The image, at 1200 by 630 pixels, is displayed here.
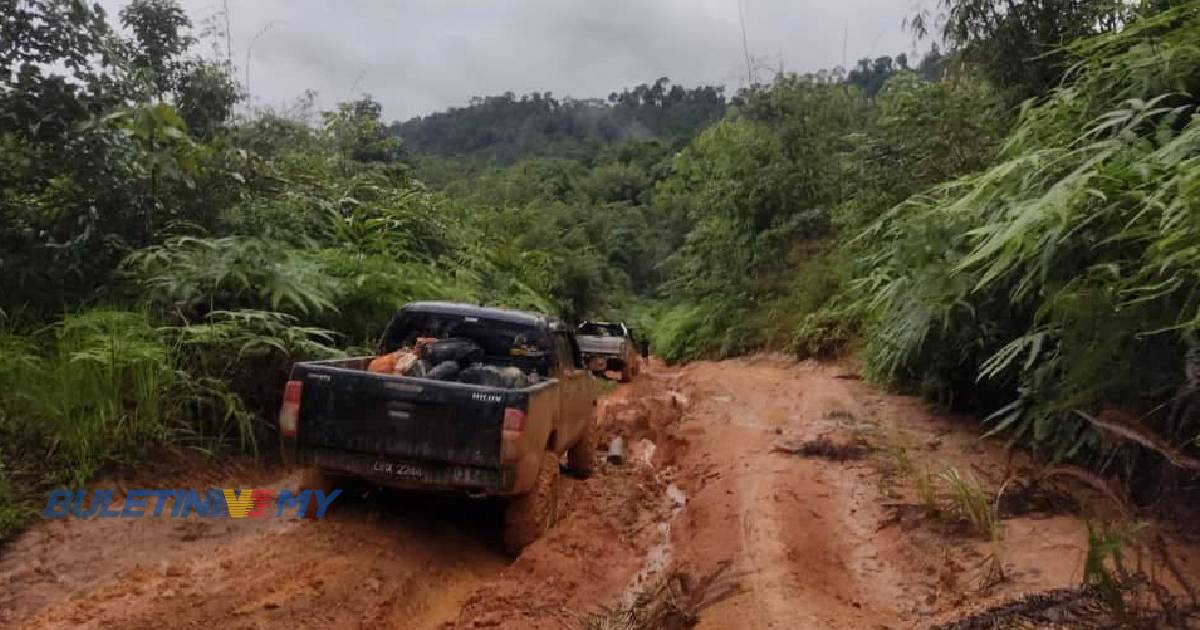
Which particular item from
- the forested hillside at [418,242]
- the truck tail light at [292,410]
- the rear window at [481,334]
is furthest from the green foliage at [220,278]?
the truck tail light at [292,410]

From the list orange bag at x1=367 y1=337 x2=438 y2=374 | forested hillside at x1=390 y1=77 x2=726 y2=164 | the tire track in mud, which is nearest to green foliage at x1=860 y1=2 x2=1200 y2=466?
the tire track in mud

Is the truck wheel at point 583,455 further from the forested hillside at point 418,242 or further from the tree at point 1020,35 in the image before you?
the tree at point 1020,35

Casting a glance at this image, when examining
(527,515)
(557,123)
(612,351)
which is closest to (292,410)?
(527,515)

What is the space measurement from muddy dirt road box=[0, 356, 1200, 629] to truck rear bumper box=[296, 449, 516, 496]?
471 millimetres

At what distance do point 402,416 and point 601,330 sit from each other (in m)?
14.1

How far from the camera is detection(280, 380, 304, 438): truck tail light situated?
6066 mm

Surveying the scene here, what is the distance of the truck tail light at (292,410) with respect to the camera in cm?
607

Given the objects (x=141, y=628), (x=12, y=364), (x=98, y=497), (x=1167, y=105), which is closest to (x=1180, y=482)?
(x=1167, y=105)

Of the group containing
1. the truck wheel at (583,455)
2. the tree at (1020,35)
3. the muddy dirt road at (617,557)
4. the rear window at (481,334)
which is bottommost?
the truck wheel at (583,455)

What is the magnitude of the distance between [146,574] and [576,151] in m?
73.3

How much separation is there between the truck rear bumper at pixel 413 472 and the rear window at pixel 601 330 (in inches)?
534

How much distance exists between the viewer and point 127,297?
349 inches

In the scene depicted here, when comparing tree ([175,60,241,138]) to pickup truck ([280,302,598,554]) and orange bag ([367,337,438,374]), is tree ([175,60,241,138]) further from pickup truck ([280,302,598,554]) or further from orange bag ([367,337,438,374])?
pickup truck ([280,302,598,554])

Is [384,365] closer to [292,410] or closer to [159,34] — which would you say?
[292,410]
